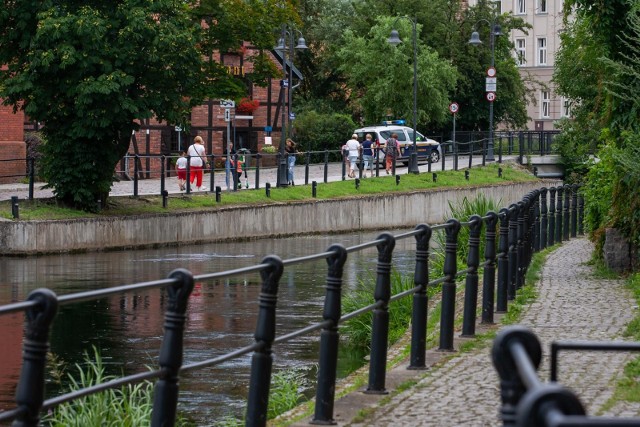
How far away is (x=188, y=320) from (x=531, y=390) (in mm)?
13742

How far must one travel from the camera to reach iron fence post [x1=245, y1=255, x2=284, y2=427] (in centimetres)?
709

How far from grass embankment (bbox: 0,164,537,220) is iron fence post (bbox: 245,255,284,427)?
84.9 ft

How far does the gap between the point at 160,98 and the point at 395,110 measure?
A: 37.5m

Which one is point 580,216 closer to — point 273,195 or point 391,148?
point 273,195

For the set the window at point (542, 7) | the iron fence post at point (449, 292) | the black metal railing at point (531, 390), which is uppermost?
the window at point (542, 7)

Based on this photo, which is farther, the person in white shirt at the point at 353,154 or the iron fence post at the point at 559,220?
the person in white shirt at the point at 353,154

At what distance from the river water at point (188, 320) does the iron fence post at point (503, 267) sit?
1.58m

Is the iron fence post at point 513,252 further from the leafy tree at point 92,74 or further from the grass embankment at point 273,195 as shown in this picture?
the grass embankment at point 273,195

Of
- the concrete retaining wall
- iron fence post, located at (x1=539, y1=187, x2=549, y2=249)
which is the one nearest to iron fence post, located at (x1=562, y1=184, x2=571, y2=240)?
the concrete retaining wall

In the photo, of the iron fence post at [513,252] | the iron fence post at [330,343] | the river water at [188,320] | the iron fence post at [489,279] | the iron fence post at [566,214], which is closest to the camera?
the iron fence post at [330,343]

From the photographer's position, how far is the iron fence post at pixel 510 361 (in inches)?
135

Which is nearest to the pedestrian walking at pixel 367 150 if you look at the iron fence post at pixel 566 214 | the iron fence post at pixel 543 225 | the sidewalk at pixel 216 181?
the sidewalk at pixel 216 181

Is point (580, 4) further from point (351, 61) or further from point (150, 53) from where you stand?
point (351, 61)

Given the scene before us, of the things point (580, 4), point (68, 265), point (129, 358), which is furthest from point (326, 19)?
point (129, 358)
